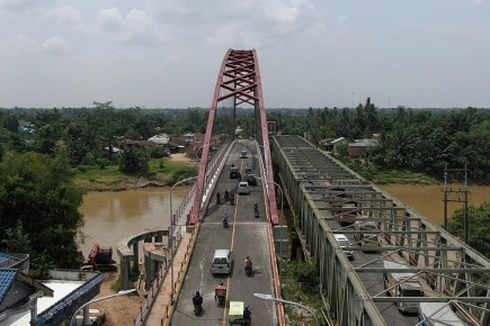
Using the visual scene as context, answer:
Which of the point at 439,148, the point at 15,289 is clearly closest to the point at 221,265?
the point at 15,289

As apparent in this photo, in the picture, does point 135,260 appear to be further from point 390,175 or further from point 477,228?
point 390,175

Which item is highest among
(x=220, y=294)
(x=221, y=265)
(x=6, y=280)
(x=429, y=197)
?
(x=6, y=280)

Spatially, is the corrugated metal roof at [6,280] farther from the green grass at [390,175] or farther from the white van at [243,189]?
the green grass at [390,175]

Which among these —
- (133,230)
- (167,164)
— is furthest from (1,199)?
(167,164)

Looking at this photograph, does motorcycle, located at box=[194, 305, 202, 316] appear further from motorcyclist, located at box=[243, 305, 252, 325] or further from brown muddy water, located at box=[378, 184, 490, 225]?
brown muddy water, located at box=[378, 184, 490, 225]

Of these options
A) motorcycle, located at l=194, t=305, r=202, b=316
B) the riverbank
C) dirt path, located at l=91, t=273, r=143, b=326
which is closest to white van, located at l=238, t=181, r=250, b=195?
dirt path, located at l=91, t=273, r=143, b=326
